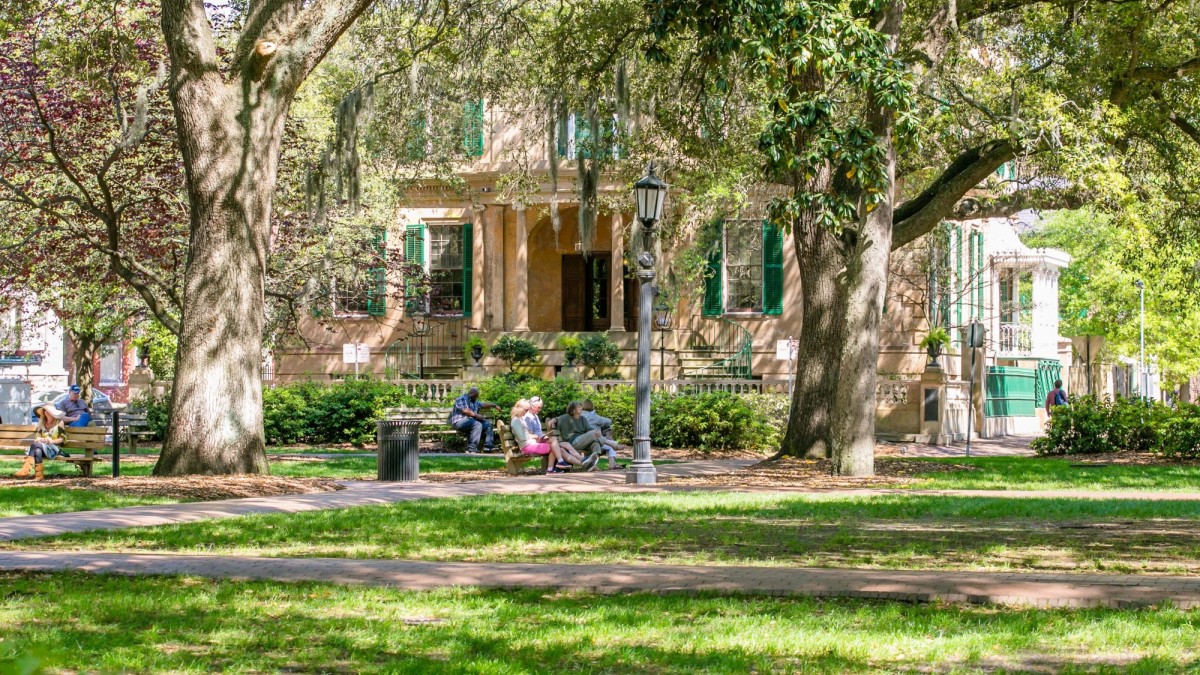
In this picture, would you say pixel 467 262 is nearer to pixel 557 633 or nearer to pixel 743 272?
pixel 743 272

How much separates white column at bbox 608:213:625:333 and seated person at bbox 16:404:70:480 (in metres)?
18.0

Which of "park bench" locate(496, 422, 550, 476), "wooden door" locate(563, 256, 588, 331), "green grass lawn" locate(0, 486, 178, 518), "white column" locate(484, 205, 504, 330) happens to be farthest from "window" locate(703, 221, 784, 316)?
"green grass lawn" locate(0, 486, 178, 518)

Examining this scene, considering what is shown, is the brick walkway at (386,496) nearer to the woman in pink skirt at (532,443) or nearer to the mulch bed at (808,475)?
the mulch bed at (808,475)

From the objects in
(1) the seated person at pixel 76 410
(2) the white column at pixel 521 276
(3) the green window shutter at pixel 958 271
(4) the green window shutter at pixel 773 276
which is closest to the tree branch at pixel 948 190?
(4) the green window shutter at pixel 773 276

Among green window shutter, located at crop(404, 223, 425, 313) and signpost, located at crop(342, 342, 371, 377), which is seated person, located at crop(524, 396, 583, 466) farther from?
green window shutter, located at crop(404, 223, 425, 313)

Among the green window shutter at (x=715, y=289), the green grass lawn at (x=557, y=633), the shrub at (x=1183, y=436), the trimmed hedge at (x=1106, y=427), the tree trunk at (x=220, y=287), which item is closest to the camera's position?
the green grass lawn at (x=557, y=633)

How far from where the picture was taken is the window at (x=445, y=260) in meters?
38.2

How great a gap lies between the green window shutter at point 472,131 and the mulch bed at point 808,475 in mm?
15370

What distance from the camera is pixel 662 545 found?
1114cm

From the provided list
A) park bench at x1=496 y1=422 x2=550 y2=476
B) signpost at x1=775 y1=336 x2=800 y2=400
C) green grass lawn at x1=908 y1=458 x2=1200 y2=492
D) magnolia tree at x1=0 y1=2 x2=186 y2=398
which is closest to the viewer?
green grass lawn at x1=908 y1=458 x2=1200 y2=492

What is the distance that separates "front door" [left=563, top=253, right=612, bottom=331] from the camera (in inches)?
1569

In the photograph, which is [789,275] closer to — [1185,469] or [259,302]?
[1185,469]

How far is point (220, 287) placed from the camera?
18.4m

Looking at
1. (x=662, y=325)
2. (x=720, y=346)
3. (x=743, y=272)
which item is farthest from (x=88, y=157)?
(x=743, y=272)
